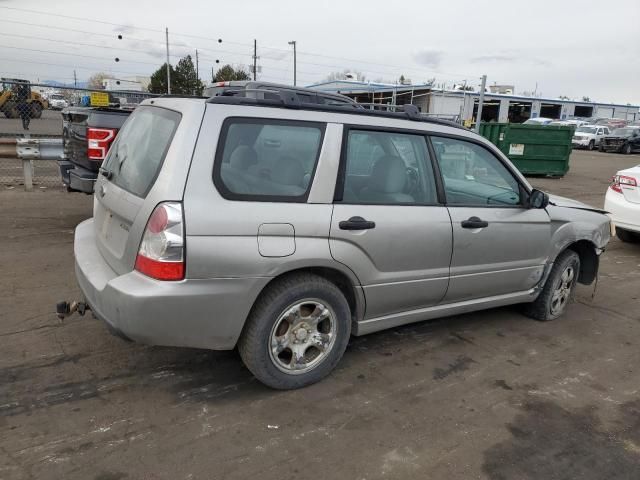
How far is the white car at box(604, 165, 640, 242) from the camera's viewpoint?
7.16m

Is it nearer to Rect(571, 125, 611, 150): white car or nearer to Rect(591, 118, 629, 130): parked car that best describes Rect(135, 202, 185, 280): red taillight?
Rect(571, 125, 611, 150): white car

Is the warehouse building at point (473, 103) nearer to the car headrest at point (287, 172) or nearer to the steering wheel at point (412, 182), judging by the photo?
the steering wheel at point (412, 182)

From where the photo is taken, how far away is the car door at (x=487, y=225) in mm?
3857

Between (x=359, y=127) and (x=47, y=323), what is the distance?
2859mm

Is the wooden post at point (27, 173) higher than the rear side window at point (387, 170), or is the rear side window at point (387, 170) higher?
the rear side window at point (387, 170)

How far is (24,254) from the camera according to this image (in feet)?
19.1

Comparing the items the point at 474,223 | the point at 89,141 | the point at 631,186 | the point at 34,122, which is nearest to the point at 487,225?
the point at 474,223

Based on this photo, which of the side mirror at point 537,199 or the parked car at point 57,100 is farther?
the parked car at point 57,100

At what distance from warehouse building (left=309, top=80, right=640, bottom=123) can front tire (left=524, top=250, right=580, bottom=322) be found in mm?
30405

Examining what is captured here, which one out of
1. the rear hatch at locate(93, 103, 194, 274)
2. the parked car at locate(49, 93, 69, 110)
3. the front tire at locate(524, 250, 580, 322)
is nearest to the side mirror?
the front tire at locate(524, 250, 580, 322)

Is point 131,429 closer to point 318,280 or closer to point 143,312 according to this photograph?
point 143,312

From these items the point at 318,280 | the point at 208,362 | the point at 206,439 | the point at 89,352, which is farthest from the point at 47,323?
the point at 318,280

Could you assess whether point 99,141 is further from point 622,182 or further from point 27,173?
point 622,182

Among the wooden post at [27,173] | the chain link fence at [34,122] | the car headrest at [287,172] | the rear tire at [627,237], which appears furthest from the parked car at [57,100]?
the car headrest at [287,172]
